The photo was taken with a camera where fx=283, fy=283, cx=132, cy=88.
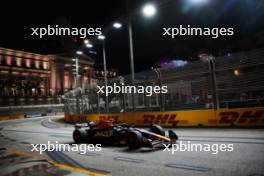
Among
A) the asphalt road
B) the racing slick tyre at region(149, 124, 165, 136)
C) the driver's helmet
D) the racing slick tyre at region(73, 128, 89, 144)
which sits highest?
the driver's helmet

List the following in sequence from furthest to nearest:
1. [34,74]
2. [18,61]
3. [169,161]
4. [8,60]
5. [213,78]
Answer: [34,74], [18,61], [8,60], [213,78], [169,161]

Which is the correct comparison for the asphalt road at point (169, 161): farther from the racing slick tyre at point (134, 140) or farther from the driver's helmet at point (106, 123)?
the driver's helmet at point (106, 123)

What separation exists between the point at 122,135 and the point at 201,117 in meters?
6.87

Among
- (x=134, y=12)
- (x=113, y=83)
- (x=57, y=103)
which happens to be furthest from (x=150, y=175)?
(x=57, y=103)

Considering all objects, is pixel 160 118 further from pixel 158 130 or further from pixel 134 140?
pixel 134 140

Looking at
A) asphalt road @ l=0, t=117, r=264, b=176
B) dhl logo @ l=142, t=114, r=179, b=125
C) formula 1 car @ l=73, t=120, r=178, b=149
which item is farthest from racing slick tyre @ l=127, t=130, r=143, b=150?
dhl logo @ l=142, t=114, r=179, b=125

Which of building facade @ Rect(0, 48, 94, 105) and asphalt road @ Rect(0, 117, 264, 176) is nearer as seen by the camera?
asphalt road @ Rect(0, 117, 264, 176)

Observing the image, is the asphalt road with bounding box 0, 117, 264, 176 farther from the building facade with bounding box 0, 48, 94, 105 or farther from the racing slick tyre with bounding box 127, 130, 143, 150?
the building facade with bounding box 0, 48, 94, 105

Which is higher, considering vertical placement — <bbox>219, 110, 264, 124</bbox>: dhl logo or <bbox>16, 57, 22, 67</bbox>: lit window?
<bbox>16, 57, 22, 67</bbox>: lit window

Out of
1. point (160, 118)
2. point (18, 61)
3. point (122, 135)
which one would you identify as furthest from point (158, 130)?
point (18, 61)

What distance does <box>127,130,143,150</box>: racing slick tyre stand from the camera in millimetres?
8062

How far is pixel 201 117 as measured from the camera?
14.7m

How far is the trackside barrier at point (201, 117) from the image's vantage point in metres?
12.8

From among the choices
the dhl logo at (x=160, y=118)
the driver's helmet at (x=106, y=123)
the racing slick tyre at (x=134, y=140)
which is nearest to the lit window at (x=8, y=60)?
the dhl logo at (x=160, y=118)
